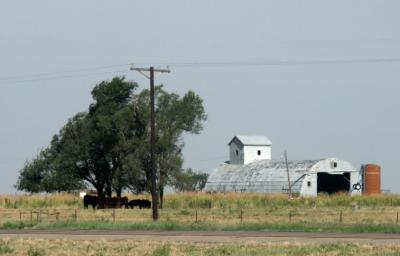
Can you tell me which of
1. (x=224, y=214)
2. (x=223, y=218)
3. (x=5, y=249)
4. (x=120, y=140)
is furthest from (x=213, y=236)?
(x=120, y=140)

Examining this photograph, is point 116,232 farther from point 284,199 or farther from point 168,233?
point 284,199

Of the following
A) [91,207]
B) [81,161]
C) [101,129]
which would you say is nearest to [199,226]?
[91,207]

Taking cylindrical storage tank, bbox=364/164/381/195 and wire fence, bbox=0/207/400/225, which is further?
cylindrical storage tank, bbox=364/164/381/195

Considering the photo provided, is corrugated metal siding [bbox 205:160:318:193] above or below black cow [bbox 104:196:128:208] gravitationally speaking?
above

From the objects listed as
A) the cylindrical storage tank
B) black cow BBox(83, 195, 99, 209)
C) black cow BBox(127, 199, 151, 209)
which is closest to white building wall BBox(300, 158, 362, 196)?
the cylindrical storage tank

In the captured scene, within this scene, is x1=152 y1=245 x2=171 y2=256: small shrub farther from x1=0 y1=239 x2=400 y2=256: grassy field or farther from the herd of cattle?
the herd of cattle

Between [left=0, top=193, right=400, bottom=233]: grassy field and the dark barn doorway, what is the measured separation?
20.3m

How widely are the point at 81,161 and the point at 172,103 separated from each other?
15.9m

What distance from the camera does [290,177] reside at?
106 meters

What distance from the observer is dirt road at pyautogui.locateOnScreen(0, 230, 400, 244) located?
39.4m

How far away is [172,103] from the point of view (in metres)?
88.4

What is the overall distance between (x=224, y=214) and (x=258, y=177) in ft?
143

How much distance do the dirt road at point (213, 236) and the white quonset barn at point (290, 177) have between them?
191 feet

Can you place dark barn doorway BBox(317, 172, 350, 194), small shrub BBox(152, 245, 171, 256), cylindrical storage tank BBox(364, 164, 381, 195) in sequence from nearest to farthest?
small shrub BBox(152, 245, 171, 256) < dark barn doorway BBox(317, 172, 350, 194) < cylindrical storage tank BBox(364, 164, 381, 195)
